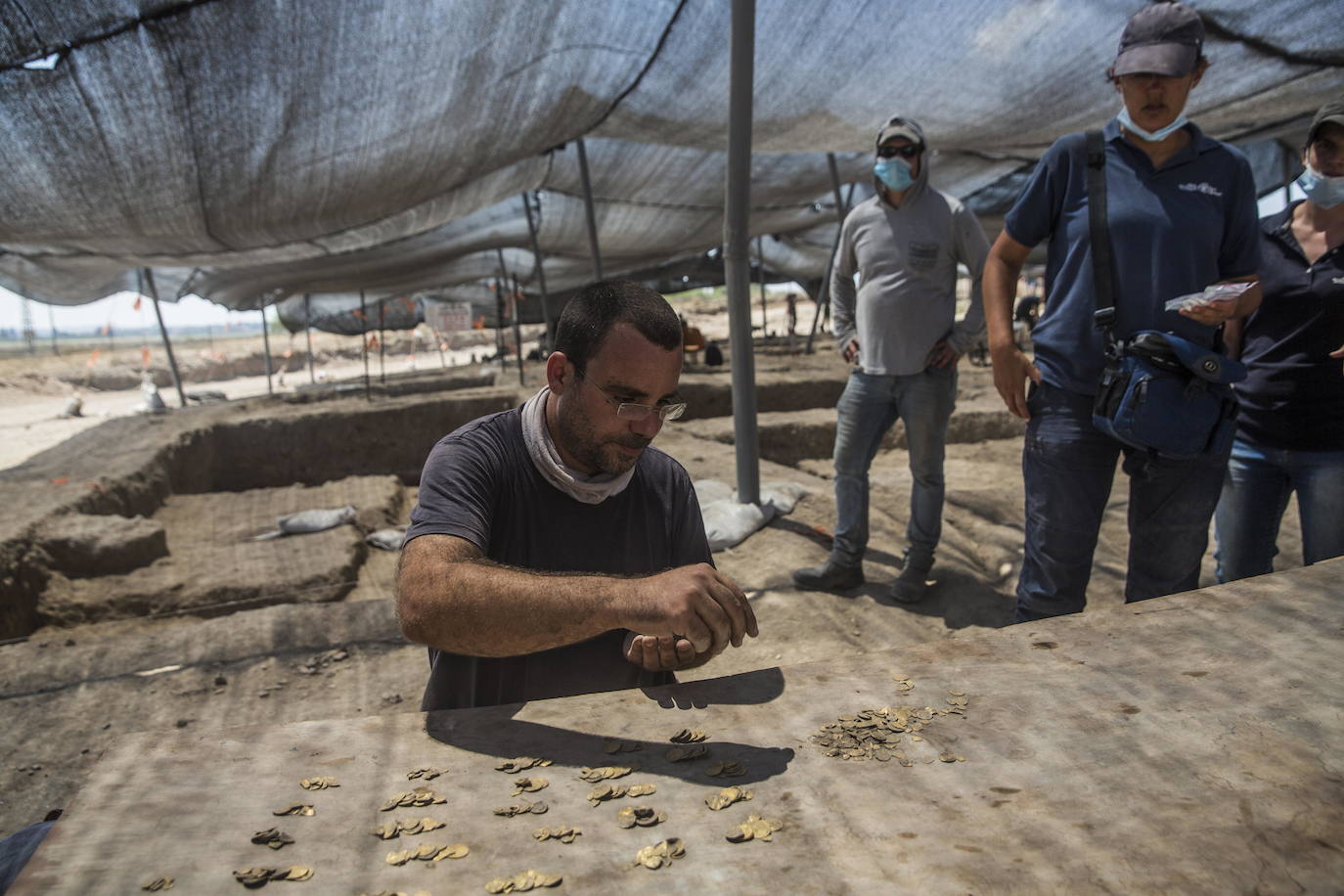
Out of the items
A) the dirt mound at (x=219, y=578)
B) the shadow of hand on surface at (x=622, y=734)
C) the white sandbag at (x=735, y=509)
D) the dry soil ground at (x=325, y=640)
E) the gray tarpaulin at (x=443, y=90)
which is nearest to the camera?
the shadow of hand on surface at (x=622, y=734)

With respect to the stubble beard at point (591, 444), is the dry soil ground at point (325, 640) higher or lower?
lower

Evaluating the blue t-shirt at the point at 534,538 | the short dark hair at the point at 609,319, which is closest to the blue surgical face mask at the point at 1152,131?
the short dark hair at the point at 609,319

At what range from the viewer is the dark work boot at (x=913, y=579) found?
3549 mm

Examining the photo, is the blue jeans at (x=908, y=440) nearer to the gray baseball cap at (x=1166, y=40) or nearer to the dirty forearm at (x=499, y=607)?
the gray baseball cap at (x=1166, y=40)

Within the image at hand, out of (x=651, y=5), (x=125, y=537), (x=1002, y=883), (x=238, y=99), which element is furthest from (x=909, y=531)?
(x=125, y=537)

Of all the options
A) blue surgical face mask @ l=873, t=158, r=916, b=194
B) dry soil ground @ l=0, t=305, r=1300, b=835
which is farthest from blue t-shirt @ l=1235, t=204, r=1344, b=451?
dry soil ground @ l=0, t=305, r=1300, b=835

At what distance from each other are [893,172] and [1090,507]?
5.58ft

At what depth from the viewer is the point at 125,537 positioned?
467 cm

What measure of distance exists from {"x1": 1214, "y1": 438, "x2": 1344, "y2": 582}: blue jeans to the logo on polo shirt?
0.78m

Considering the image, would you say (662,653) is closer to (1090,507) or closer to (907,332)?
(1090,507)

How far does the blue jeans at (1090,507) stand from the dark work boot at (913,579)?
118 centimetres

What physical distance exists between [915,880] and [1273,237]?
246 cm

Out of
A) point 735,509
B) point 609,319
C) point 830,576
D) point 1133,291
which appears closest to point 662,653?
point 609,319

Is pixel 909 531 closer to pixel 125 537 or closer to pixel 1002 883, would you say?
pixel 1002 883
